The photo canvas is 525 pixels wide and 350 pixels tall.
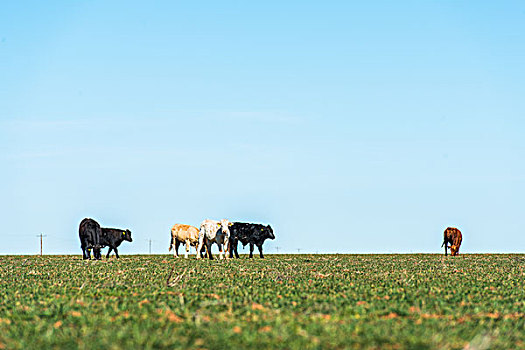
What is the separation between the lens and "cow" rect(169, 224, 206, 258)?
127 feet

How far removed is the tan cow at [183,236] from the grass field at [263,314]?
2228cm

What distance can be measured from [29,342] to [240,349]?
266 centimetres

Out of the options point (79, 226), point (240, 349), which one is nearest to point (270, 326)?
point (240, 349)

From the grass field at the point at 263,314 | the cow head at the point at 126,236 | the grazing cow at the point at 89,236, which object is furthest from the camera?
the cow head at the point at 126,236

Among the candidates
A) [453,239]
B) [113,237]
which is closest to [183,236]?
[113,237]

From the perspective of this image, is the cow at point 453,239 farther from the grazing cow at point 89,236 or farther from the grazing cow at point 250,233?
the grazing cow at point 89,236

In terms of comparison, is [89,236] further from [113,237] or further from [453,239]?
[453,239]

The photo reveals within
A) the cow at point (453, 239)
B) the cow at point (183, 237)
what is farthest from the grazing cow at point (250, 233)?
the cow at point (453, 239)

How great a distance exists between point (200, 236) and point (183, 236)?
4.97 m

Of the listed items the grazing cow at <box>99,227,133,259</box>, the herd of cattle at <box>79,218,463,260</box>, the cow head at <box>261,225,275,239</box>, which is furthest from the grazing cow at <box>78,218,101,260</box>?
the cow head at <box>261,225,275,239</box>

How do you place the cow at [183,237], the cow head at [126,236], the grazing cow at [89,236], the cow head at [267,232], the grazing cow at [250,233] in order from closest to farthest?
the grazing cow at [89,236]
the cow at [183,237]
the grazing cow at [250,233]
the cow head at [267,232]
the cow head at [126,236]

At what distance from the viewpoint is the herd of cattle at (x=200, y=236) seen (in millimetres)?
34844

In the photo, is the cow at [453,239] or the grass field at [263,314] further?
the cow at [453,239]

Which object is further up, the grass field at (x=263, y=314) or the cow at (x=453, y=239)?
the cow at (x=453, y=239)
